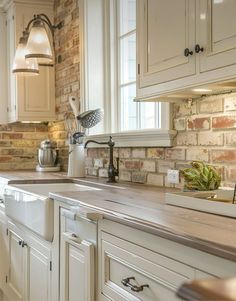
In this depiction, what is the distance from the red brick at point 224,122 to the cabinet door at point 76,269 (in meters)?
0.86

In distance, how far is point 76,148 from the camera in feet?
12.0

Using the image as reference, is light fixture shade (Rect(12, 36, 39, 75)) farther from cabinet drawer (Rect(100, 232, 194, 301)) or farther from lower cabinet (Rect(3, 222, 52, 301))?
cabinet drawer (Rect(100, 232, 194, 301))

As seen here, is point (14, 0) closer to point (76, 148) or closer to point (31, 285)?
point (76, 148)

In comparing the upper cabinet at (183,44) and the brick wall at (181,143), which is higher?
the upper cabinet at (183,44)

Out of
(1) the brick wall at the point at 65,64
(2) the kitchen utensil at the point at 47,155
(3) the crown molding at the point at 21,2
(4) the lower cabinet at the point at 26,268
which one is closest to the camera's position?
(4) the lower cabinet at the point at 26,268

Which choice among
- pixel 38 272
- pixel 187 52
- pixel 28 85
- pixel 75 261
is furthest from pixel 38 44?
pixel 75 261

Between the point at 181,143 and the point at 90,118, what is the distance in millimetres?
1071

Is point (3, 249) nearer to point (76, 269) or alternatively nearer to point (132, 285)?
point (76, 269)

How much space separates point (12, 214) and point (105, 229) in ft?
4.69

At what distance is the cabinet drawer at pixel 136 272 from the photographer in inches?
54.9

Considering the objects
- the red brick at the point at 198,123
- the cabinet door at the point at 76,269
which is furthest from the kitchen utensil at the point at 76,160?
the cabinet door at the point at 76,269

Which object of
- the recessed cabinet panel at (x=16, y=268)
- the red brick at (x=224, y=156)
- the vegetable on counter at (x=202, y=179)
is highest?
the red brick at (x=224, y=156)

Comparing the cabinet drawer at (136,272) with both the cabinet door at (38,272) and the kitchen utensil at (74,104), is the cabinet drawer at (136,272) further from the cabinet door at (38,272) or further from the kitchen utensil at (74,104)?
the kitchen utensil at (74,104)

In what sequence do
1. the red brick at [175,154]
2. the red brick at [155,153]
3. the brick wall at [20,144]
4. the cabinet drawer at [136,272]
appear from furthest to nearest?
the brick wall at [20,144] → the red brick at [155,153] → the red brick at [175,154] → the cabinet drawer at [136,272]
